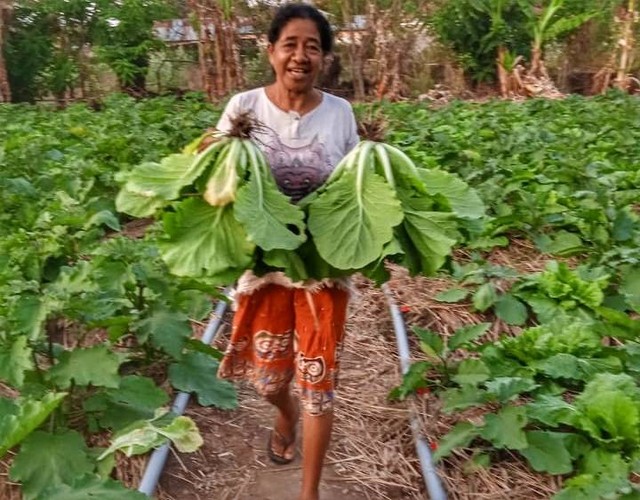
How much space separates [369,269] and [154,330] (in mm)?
1223

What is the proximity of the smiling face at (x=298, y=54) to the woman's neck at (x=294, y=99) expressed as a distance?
0.08 ft

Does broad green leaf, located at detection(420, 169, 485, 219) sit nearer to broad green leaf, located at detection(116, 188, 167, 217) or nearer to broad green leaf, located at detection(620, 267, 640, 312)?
broad green leaf, located at detection(116, 188, 167, 217)

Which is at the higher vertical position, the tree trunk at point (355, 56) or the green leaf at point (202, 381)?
the green leaf at point (202, 381)

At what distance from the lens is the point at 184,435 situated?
237 cm

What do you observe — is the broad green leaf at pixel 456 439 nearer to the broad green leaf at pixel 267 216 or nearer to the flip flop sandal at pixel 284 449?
the flip flop sandal at pixel 284 449

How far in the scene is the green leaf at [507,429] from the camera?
2826mm

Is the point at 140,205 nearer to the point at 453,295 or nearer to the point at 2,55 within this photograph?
the point at 453,295

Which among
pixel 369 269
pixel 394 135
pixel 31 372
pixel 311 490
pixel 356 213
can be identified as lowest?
pixel 394 135

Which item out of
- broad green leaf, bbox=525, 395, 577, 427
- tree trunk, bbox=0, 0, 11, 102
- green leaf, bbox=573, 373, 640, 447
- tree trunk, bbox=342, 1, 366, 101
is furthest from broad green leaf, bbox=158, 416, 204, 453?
tree trunk, bbox=342, 1, 366, 101

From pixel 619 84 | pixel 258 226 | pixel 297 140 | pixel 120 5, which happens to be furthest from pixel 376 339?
pixel 120 5

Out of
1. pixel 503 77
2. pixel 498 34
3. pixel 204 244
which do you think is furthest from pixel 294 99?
pixel 498 34

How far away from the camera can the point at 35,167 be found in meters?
6.19

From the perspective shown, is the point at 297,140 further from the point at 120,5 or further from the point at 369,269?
the point at 120,5

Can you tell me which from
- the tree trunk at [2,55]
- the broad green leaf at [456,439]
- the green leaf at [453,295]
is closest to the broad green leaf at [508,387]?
the broad green leaf at [456,439]
